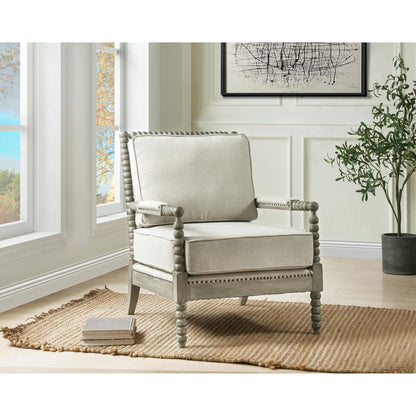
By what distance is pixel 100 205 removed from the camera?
466 centimetres

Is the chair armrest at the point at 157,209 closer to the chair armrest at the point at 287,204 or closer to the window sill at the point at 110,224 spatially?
the chair armrest at the point at 287,204

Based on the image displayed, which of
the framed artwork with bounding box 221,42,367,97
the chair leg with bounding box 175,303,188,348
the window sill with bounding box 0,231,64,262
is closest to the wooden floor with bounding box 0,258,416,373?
the chair leg with bounding box 175,303,188,348

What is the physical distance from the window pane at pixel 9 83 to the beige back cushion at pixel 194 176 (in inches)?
34.8

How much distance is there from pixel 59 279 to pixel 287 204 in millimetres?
1513

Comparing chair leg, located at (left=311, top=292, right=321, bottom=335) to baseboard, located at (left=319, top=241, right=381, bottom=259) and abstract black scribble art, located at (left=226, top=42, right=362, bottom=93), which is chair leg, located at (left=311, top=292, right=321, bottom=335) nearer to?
baseboard, located at (left=319, top=241, right=381, bottom=259)

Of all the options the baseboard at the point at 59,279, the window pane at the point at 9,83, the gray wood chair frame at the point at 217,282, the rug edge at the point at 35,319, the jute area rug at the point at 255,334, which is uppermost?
the window pane at the point at 9,83

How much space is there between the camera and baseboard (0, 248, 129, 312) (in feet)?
11.2

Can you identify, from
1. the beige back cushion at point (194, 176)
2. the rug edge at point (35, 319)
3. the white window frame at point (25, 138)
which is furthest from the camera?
the white window frame at point (25, 138)

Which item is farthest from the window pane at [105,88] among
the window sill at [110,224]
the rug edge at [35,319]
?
the rug edge at [35,319]

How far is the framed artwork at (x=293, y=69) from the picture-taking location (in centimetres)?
506

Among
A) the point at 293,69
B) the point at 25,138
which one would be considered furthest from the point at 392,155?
the point at 25,138

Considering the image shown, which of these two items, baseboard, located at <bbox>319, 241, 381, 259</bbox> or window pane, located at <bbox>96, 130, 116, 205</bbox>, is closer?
window pane, located at <bbox>96, 130, 116, 205</bbox>

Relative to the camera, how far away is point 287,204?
10.2ft

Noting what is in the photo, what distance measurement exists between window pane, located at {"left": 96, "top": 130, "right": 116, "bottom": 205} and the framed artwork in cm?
112
